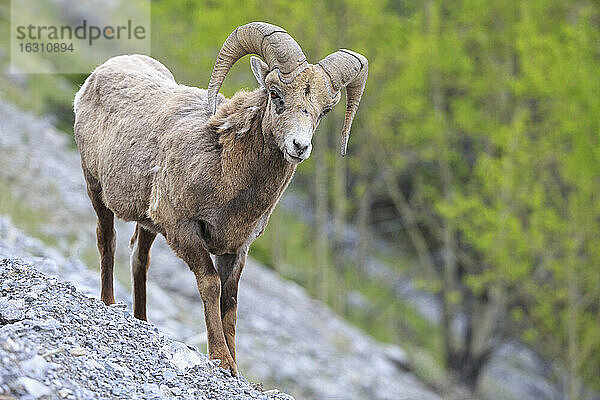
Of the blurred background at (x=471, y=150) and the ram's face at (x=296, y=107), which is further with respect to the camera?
the blurred background at (x=471, y=150)

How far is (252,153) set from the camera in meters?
6.48

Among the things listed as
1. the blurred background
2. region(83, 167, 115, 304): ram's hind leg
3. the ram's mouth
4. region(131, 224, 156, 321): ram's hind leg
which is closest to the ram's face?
the ram's mouth

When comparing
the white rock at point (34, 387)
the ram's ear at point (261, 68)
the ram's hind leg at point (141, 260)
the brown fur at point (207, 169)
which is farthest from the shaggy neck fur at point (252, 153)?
the white rock at point (34, 387)

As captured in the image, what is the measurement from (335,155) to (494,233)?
7.11 m

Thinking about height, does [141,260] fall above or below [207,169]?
below

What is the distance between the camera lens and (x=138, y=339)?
5.93 meters

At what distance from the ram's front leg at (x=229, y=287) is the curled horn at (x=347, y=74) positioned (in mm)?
1376

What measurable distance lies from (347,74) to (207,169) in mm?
1436

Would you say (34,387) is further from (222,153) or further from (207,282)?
(222,153)

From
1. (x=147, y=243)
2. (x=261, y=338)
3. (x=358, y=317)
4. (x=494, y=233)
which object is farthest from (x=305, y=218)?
(x=147, y=243)

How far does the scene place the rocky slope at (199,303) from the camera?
12.3 m

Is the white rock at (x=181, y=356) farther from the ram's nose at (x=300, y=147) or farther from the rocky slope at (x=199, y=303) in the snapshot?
the rocky slope at (x=199, y=303)

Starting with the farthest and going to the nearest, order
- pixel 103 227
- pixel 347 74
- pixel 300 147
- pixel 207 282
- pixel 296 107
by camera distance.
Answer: pixel 103 227
pixel 347 74
pixel 207 282
pixel 296 107
pixel 300 147

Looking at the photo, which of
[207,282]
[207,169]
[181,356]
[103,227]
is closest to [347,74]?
[207,169]
